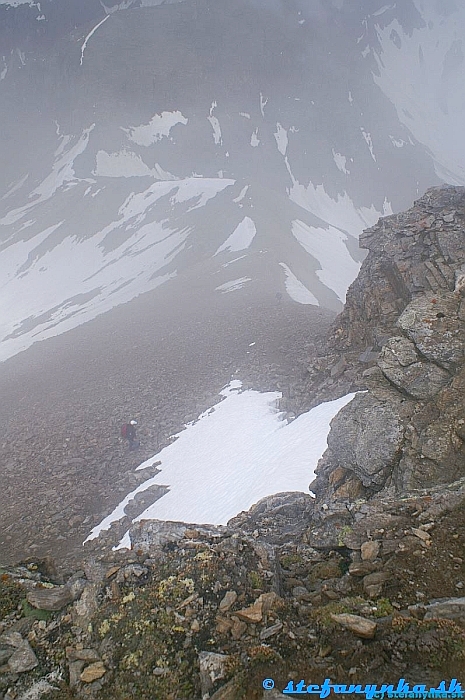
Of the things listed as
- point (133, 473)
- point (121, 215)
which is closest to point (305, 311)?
point (133, 473)

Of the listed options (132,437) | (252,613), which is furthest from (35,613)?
(132,437)

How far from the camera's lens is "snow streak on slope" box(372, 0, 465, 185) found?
152 m

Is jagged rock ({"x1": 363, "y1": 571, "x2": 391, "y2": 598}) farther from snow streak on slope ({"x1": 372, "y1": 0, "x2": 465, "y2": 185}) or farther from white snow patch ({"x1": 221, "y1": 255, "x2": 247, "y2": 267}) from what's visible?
snow streak on slope ({"x1": 372, "y1": 0, "x2": 465, "y2": 185})

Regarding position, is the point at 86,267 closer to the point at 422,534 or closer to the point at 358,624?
the point at 422,534

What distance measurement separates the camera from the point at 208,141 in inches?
4350

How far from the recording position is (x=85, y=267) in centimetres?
6744

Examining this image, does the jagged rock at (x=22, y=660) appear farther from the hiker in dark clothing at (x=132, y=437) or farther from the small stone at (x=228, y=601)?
the hiker in dark clothing at (x=132, y=437)

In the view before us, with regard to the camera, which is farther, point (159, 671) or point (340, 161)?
point (340, 161)

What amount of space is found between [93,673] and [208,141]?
121278mm

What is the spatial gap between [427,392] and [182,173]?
10586 cm

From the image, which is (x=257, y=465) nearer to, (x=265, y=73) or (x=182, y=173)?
(x=182, y=173)

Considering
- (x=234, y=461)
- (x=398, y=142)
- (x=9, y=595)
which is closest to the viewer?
(x=9, y=595)

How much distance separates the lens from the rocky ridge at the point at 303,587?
4.28m

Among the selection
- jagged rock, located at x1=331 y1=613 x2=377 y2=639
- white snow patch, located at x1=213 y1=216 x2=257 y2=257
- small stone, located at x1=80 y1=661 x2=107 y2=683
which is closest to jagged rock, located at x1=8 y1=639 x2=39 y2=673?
small stone, located at x1=80 y1=661 x2=107 y2=683
